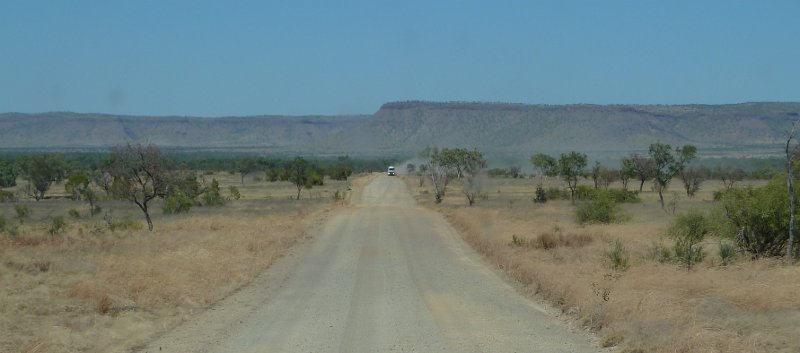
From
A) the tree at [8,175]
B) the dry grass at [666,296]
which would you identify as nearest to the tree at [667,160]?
the dry grass at [666,296]

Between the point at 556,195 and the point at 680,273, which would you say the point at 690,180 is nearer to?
the point at 556,195

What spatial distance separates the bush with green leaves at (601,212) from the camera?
1481 inches

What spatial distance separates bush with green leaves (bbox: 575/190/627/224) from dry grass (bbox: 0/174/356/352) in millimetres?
14526

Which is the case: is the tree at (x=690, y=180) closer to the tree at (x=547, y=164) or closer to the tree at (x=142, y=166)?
the tree at (x=547, y=164)

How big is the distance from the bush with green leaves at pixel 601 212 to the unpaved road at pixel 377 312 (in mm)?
15343

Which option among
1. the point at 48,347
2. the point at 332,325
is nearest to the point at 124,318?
the point at 48,347

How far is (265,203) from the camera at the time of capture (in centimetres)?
6488

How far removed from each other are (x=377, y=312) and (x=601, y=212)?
2598 centimetres

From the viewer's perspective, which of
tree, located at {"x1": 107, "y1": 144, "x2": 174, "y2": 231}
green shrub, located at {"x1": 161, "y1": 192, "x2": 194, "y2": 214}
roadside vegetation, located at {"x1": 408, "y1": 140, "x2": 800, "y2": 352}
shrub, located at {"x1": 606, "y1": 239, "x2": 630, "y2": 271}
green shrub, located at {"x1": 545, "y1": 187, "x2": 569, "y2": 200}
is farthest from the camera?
green shrub, located at {"x1": 545, "y1": 187, "x2": 569, "y2": 200}

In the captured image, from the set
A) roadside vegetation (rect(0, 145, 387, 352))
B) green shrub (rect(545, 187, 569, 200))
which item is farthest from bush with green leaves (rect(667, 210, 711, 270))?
green shrub (rect(545, 187, 569, 200))

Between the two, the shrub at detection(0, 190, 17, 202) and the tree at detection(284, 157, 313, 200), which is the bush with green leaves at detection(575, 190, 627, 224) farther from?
the shrub at detection(0, 190, 17, 202)

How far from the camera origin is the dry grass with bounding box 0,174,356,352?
11.7 m

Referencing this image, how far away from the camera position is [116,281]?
1614 cm

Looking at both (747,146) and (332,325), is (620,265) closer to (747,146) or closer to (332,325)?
(332,325)
